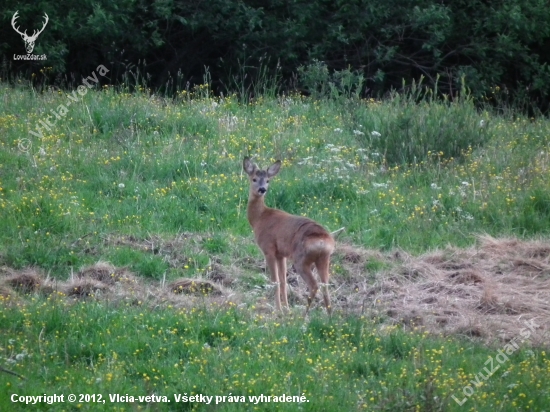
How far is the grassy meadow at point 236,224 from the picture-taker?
24.3 feet

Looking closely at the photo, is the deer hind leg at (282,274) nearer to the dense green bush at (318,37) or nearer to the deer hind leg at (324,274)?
the deer hind leg at (324,274)

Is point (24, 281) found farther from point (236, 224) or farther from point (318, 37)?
point (318, 37)

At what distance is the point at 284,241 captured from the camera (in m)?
9.66

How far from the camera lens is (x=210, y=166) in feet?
44.2

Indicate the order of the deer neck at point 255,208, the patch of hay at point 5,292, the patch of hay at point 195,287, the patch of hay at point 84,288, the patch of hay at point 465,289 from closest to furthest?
the patch of hay at point 465,289 < the patch of hay at point 5,292 < the patch of hay at point 84,288 < the patch of hay at point 195,287 < the deer neck at point 255,208

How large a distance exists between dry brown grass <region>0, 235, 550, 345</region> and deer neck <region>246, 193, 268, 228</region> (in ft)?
1.85

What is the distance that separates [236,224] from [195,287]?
2.17 m

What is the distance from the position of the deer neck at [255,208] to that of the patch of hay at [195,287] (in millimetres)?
902

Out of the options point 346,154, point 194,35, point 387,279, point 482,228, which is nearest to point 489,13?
point 194,35

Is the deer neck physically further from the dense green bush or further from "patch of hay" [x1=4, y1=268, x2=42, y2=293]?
the dense green bush

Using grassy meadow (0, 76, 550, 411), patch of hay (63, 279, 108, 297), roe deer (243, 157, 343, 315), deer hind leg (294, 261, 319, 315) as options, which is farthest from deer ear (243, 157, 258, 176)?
patch of hay (63, 279, 108, 297)

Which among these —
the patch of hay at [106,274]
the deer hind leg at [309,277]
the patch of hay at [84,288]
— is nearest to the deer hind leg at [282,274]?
the deer hind leg at [309,277]

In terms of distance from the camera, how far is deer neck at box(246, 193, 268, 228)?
10.5 meters

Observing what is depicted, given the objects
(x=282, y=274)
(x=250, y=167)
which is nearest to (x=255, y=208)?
(x=250, y=167)
